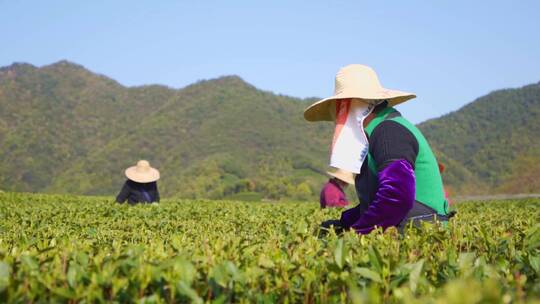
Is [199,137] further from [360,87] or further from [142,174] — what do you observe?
[360,87]

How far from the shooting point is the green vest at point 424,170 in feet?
12.2

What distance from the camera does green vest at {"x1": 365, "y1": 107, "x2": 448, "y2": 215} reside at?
371 centimetres

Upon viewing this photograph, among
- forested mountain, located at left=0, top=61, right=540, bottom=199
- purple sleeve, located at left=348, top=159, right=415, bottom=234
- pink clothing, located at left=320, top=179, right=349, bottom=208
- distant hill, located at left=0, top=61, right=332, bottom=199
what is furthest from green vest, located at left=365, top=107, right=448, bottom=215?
distant hill, located at left=0, top=61, right=332, bottom=199

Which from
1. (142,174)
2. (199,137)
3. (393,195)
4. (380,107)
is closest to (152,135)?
(199,137)

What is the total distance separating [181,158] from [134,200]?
74426 millimetres

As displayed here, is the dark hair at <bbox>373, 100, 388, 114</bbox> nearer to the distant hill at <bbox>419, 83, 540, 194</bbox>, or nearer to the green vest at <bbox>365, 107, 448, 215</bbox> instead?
the green vest at <bbox>365, 107, 448, 215</bbox>

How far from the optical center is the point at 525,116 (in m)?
78.6

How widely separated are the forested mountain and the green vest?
5167cm

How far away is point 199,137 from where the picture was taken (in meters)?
89.4

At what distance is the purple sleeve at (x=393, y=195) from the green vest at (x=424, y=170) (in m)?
0.24

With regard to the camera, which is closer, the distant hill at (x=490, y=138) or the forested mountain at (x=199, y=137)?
the distant hill at (x=490, y=138)

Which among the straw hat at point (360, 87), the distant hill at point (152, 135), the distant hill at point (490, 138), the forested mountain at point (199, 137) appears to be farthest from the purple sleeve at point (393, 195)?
the distant hill at point (490, 138)

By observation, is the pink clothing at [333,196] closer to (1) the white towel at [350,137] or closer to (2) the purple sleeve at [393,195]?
(1) the white towel at [350,137]

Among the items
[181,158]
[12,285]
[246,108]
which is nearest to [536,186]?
[12,285]
